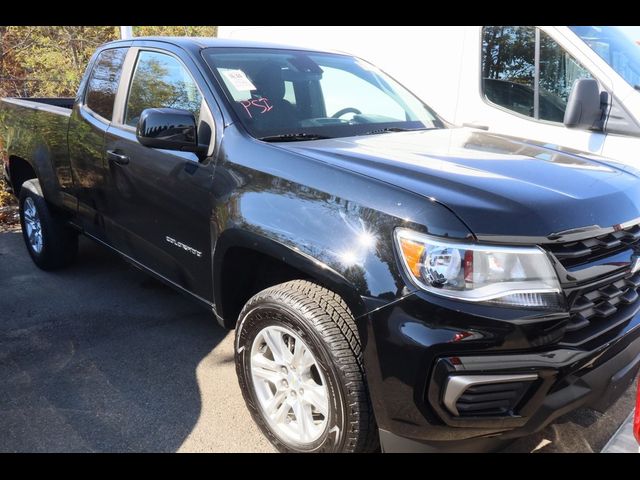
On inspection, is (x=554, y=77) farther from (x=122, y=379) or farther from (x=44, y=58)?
(x=44, y=58)

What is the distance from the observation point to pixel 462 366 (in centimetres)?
181

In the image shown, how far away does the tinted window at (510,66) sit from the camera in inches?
174

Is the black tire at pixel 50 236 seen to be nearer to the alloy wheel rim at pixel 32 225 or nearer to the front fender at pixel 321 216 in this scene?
the alloy wheel rim at pixel 32 225

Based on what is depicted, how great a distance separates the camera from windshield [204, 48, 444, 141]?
2768 mm

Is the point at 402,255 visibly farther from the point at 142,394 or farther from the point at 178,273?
the point at 142,394

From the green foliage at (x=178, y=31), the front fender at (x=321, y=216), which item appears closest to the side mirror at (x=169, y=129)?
the front fender at (x=321, y=216)

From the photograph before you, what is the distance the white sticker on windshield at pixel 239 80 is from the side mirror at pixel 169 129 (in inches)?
11.5

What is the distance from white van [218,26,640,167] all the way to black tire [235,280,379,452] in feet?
7.27

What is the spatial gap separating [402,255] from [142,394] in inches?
70.5

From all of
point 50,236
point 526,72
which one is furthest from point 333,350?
point 526,72

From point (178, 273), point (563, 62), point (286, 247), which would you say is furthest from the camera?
point (563, 62)

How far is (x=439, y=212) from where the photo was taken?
6.13 feet

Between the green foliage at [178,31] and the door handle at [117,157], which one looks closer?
the door handle at [117,157]

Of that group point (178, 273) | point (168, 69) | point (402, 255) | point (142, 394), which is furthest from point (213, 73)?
point (142, 394)
